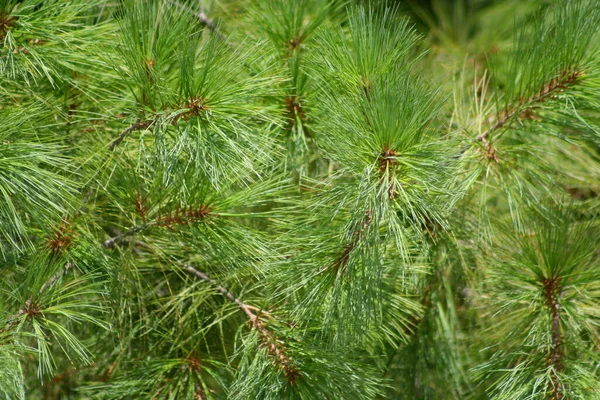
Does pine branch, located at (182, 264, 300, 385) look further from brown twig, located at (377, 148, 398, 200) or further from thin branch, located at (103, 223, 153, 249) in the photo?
brown twig, located at (377, 148, 398, 200)

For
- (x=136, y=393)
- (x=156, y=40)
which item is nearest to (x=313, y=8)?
(x=156, y=40)

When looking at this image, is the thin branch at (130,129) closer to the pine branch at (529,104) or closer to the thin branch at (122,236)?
the thin branch at (122,236)

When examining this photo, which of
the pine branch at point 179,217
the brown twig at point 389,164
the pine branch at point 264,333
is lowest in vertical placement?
the pine branch at point 264,333

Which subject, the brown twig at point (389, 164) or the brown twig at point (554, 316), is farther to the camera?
the brown twig at point (554, 316)

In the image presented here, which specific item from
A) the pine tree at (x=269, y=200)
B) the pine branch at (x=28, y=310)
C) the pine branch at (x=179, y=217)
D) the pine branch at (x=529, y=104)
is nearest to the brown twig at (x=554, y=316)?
the pine tree at (x=269, y=200)

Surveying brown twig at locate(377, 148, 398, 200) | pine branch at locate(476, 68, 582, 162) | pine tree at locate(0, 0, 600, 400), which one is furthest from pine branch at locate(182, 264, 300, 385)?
pine branch at locate(476, 68, 582, 162)

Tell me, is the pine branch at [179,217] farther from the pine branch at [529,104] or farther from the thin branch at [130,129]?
the pine branch at [529,104]

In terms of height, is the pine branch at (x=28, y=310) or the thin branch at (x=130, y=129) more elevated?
the thin branch at (x=130, y=129)

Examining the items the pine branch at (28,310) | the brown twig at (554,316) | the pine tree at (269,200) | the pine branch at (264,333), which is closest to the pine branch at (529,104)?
the pine tree at (269,200)

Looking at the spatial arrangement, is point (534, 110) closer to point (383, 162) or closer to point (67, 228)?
point (383, 162)
